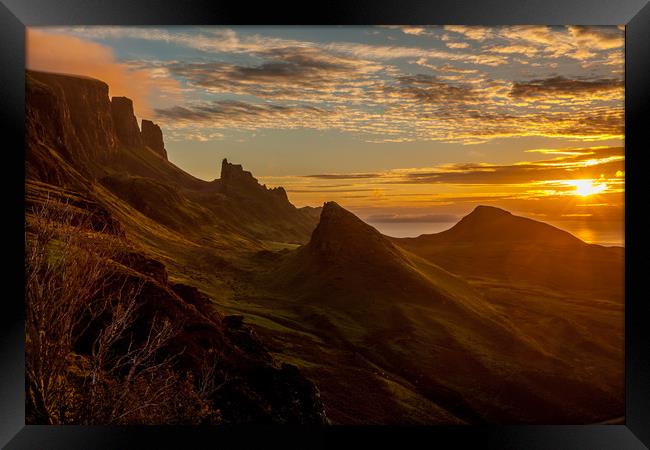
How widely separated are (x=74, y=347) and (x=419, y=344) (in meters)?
9.49

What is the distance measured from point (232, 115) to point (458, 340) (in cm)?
951

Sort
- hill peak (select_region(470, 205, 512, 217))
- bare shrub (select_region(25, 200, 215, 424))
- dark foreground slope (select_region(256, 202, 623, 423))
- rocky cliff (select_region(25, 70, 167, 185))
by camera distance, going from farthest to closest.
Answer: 1. hill peak (select_region(470, 205, 512, 217))
2. dark foreground slope (select_region(256, 202, 623, 423))
3. rocky cliff (select_region(25, 70, 167, 185))
4. bare shrub (select_region(25, 200, 215, 424))

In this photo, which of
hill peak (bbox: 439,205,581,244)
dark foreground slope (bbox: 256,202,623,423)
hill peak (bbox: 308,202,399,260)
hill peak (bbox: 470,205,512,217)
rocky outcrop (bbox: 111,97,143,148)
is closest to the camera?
rocky outcrop (bbox: 111,97,143,148)

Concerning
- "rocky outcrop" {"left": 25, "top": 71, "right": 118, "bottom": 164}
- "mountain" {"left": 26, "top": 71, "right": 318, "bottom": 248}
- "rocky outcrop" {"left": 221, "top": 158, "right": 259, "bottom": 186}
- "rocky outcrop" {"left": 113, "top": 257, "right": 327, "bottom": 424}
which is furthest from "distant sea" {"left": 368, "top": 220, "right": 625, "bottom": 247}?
"rocky outcrop" {"left": 25, "top": 71, "right": 118, "bottom": 164}

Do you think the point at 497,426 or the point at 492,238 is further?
the point at 492,238

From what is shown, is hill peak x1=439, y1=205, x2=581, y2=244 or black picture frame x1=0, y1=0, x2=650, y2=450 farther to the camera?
hill peak x1=439, y1=205, x2=581, y2=244

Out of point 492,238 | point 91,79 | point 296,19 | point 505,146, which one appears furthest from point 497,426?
point 91,79

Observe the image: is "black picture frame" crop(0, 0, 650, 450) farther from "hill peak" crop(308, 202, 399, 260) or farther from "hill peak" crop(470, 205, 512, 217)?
"hill peak" crop(308, 202, 399, 260)

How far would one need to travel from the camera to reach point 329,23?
26.7 ft

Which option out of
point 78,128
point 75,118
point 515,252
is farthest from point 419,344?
point 78,128

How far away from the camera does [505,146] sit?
1241cm

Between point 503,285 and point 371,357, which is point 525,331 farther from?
point 371,357

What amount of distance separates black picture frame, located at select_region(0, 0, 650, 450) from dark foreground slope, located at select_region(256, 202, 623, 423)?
1.99m

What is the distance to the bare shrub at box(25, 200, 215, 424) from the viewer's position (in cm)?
805
